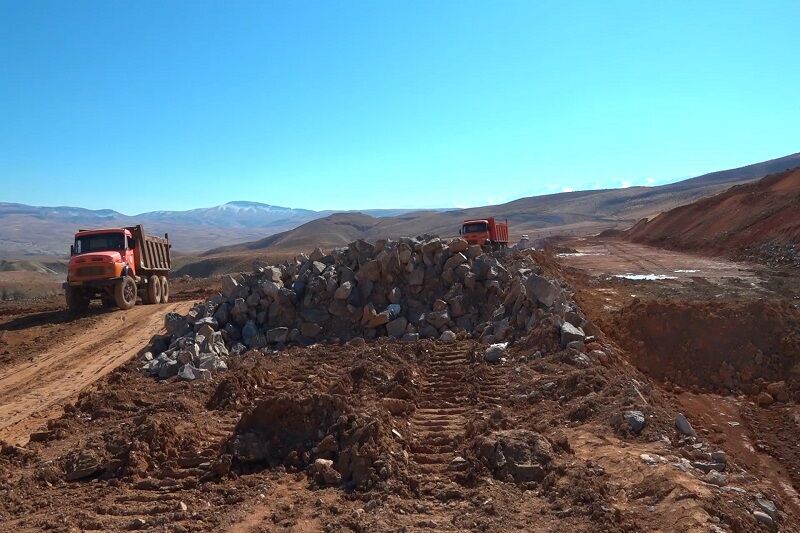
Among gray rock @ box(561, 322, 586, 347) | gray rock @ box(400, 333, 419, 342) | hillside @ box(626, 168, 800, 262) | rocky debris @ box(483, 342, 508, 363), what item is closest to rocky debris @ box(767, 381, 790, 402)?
gray rock @ box(561, 322, 586, 347)

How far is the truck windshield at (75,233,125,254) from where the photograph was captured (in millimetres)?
17266

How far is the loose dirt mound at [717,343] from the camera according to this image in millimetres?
9117

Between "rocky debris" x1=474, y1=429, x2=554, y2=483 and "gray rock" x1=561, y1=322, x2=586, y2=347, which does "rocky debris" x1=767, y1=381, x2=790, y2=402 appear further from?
"rocky debris" x1=474, y1=429, x2=554, y2=483

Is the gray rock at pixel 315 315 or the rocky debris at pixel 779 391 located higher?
the gray rock at pixel 315 315

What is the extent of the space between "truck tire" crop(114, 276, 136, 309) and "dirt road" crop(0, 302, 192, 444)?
0.55 meters

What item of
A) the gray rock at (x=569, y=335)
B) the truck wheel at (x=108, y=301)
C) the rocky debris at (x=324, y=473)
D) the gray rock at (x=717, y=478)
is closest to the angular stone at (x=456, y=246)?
the gray rock at (x=569, y=335)

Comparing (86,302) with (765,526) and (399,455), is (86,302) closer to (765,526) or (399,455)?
(399,455)

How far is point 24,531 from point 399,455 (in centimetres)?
330

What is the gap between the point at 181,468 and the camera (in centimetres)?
611

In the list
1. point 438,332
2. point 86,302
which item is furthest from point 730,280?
point 86,302

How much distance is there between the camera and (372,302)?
12.2m

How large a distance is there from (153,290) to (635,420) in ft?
55.2

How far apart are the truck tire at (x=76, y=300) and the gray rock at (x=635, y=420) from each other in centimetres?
1581

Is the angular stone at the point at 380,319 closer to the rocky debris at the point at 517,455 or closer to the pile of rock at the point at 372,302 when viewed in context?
→ the pile of rock at the point at 372,302
